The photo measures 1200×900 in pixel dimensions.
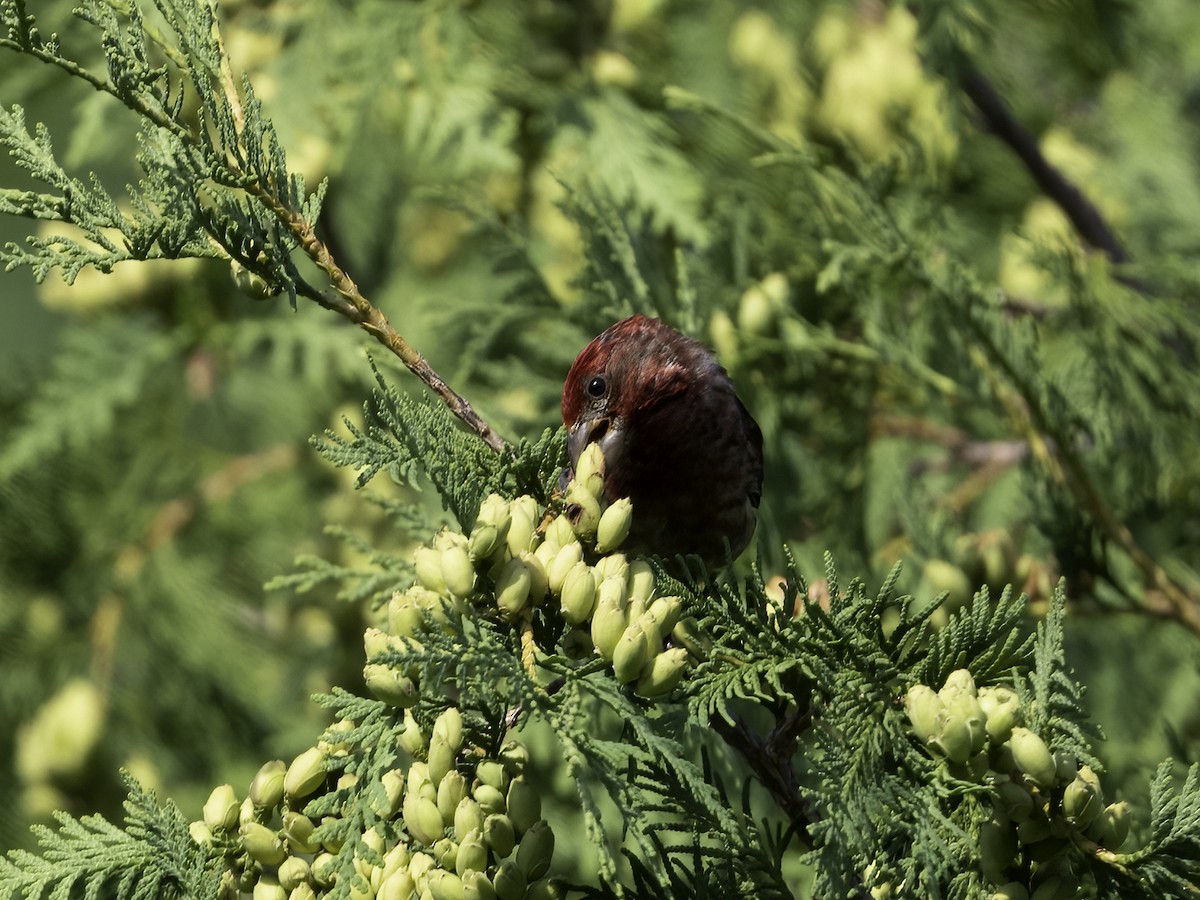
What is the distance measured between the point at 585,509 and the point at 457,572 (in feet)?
0.77

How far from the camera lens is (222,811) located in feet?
5.27

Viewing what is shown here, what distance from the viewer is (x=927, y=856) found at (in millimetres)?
1396

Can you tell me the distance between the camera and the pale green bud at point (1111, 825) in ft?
4.98

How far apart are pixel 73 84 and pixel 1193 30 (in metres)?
3.94

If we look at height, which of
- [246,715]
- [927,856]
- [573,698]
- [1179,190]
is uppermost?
[573,698]

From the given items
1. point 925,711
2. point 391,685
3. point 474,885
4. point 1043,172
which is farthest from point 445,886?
point 1043,172

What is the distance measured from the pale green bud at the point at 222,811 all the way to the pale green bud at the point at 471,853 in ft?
1.13

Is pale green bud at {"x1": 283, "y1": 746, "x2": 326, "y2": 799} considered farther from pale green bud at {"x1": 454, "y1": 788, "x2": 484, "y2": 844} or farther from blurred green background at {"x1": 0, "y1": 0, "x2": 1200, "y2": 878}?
blurred green background at {"x1": 0, "y1": 0, "x2": 1200, "y2": 878}

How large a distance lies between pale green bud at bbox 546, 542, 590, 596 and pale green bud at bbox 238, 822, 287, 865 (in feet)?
1.57

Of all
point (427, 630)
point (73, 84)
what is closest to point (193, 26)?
point (427, 630)

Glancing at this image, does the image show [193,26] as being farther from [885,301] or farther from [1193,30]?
[1193,30]

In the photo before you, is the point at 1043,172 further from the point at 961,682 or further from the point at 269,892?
the point at 269,892

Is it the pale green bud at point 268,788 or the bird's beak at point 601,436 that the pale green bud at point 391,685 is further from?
the bird's beak at point 601,436

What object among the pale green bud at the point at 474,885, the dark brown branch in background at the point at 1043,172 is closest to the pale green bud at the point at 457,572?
the pale green bud at the point at 474,885
